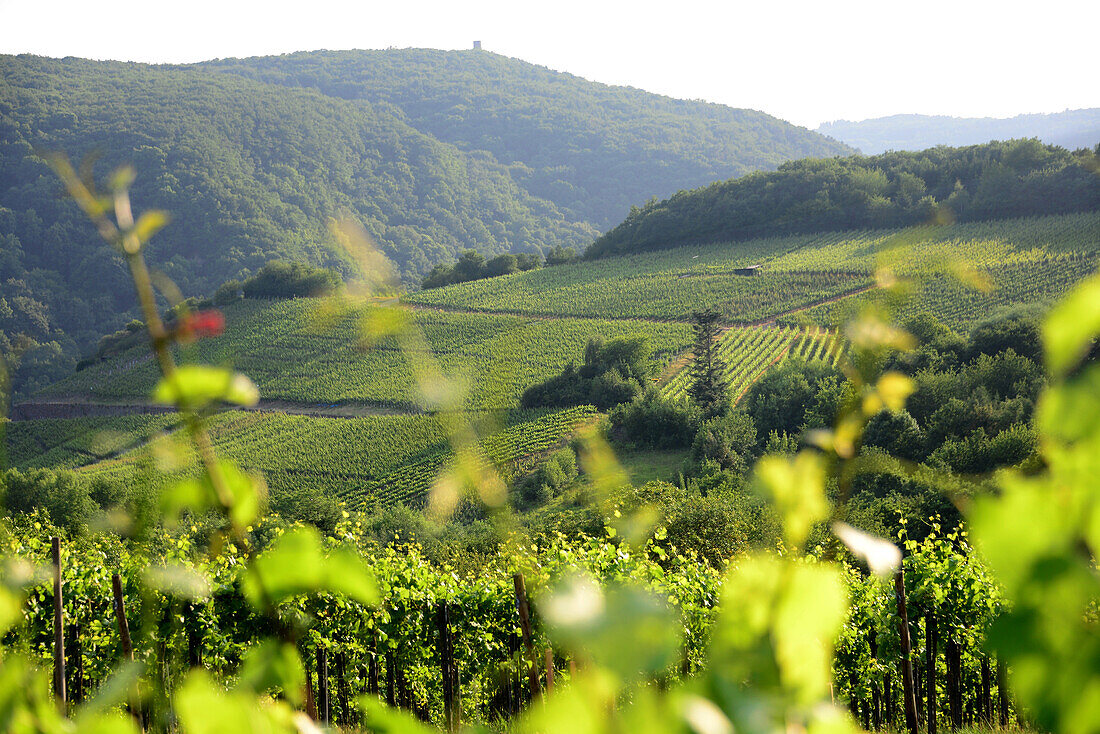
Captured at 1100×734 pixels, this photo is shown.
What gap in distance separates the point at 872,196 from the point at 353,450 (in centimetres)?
4215

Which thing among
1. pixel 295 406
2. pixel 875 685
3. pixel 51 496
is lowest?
pixel 295 406

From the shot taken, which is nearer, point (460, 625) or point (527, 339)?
point (460, 625)

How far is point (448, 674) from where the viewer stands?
4.63 m

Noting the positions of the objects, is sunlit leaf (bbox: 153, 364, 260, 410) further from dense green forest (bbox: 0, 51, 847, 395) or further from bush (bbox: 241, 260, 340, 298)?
bush (bbox: 241, 260, 340, 298)

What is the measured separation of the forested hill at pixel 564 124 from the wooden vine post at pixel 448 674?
11503 centimetres

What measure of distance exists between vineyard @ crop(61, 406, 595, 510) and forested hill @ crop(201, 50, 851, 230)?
85.1m

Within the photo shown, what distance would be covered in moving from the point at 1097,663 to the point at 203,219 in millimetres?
93244

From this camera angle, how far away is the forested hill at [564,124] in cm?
12675

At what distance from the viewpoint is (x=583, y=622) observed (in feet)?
0.80

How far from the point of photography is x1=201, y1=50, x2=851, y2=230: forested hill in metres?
127

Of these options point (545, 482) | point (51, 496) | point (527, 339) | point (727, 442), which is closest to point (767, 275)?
point (527, 339)

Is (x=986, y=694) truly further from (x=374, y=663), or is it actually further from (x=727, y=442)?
(x=727, y=442)

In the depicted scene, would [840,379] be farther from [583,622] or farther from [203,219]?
[203,219]

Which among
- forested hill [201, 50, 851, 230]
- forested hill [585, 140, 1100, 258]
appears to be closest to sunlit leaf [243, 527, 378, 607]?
forested hill [585, 140, 1100, 258]
